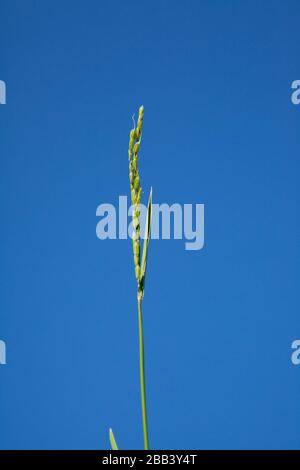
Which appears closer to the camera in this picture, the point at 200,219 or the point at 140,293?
the point at 140,293

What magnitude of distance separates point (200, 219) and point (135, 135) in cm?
100
